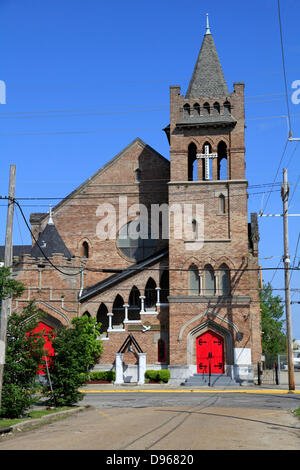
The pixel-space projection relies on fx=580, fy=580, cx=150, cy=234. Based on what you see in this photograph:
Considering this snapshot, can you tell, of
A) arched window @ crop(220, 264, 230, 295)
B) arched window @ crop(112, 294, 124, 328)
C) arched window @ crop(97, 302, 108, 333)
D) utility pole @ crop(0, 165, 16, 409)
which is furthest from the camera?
arched window @ crop(97, 302, 108, 333)

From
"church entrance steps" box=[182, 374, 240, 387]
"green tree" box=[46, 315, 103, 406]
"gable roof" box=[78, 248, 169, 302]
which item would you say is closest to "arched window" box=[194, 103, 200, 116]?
"gable roof" box=[78, 248, 169, 302]

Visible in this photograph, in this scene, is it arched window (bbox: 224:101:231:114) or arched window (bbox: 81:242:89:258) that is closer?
arched window (bbox: 224:101:231:114)

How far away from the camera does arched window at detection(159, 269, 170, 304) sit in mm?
38044

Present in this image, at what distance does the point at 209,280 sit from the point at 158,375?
658 cm

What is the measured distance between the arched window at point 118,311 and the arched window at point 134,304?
56 centimetres

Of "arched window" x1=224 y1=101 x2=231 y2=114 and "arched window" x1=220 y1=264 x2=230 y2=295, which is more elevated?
"arched window" x1=224 y1=101 x2=231 y2=114

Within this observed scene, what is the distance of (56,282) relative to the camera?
120 ft

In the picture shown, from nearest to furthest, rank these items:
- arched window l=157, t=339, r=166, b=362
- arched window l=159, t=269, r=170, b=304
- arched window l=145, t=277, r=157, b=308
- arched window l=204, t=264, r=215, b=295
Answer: arched window l=204, t=264, r=215, b=295 < arched window l=157, t=339, r=166, b=362 < arched window l=159, t=269, r=170, b=304 < arched window l=145, t=277, r=157, b=308

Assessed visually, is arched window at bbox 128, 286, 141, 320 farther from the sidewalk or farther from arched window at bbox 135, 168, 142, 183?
arched window at bbox 135, 168, 142, 183

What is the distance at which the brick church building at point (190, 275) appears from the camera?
3550 cm

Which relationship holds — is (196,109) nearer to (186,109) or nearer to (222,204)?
(186,109)

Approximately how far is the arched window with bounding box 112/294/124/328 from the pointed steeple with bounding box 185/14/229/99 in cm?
1445

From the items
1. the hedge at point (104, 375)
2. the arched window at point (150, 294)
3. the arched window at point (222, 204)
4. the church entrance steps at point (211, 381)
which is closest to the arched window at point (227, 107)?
the arched window at point (222, 204)
